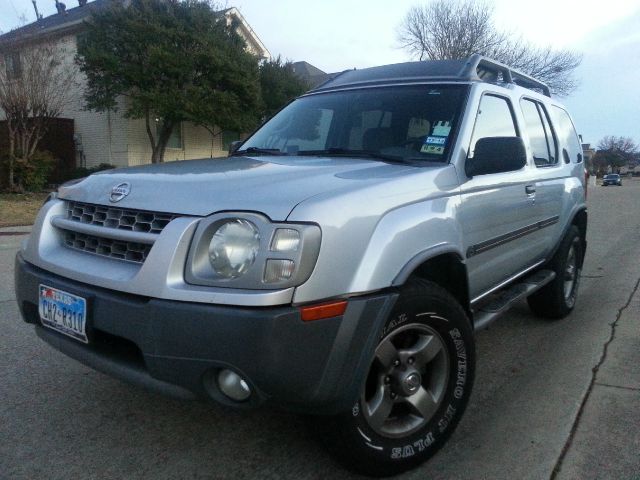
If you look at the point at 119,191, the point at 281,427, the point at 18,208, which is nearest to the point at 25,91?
the point at 18,208

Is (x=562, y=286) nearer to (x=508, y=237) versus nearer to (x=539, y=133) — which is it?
(x=539, y=133)

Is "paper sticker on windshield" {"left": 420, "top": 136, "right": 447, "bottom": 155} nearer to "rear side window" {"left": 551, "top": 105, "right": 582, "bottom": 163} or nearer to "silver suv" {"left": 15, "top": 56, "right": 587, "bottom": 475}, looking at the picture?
"silver suv" {"left": 15, "top": 56, "right": 587, "bottom": 475}

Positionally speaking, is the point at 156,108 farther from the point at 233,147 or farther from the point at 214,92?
the point at 233,147

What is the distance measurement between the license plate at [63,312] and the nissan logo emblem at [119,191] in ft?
1.37

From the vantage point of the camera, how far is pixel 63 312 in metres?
2.20

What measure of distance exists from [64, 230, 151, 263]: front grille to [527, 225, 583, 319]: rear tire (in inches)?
132

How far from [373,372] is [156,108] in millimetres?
17905

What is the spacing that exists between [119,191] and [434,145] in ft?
5.19

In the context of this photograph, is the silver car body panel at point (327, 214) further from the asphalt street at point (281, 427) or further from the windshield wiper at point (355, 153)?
the asphalt street at point (281, 427)

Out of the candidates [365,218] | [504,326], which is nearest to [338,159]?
[365,218]

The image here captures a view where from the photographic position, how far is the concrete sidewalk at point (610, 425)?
2283 mm

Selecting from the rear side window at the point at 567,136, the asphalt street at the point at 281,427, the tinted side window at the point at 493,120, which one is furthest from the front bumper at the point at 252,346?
the rear side window at the point at 567,136

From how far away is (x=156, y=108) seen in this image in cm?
1833

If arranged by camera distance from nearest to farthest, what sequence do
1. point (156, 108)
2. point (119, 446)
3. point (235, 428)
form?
point (119, 446), point (235, 428), point (156, 108)
